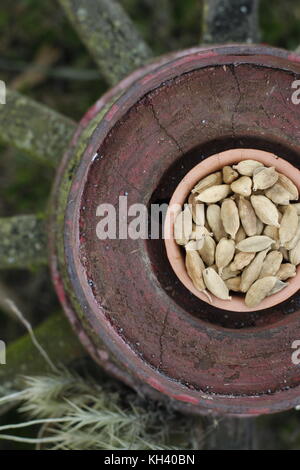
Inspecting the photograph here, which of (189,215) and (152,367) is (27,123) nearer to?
(189,215)

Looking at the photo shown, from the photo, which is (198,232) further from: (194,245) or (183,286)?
(183,286)

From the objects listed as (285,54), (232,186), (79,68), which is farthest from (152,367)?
(79,68)

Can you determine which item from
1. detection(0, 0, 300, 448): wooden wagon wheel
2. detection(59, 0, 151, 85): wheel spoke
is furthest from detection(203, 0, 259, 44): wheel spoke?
detection(0, 0, 300, 448): wooden wagon wheel

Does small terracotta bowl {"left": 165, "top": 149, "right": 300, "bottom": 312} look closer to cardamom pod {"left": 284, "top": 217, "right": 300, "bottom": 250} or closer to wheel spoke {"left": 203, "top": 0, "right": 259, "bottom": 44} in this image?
cardamom pod {"left": 284, "top": 217, "right": 300, "bottom": 250}

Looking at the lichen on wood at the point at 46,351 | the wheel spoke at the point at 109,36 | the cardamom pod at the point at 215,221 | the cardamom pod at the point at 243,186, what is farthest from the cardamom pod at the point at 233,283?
the wheel spoke at the point at 109,36

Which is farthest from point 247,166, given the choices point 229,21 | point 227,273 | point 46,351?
point 46,351

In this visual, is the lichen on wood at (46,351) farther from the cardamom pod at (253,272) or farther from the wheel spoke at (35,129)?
the cardamom pod at (253,272)
